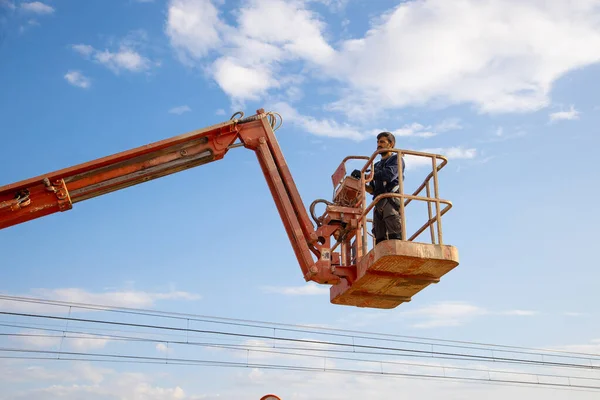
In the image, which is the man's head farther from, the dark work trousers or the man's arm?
the dark work trousers

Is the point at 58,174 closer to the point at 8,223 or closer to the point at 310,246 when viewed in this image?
the point at 8,223

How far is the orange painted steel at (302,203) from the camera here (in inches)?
307

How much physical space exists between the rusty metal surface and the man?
489 mm

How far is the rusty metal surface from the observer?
24.4ft

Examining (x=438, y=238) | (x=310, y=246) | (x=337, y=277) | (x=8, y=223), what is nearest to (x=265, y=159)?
(x=310, y=246)

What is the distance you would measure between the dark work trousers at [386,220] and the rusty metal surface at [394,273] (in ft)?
1.48

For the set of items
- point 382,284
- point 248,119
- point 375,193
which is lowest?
point 382,284

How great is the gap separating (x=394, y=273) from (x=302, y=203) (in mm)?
1761

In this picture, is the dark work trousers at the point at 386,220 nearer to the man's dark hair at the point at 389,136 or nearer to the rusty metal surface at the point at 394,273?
the rusty metal surface at the point at 394,273

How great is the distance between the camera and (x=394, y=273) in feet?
25.9

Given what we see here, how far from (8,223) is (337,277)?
168 inches

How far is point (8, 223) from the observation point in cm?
800

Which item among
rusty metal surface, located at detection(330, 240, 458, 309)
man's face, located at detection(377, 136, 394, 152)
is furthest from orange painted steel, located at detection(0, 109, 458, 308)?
man's face, located at detection(377, 136, 394, 152)

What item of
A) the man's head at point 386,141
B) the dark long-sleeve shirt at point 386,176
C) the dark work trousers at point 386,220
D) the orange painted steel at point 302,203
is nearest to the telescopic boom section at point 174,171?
the orange painted steel at point 302,203
